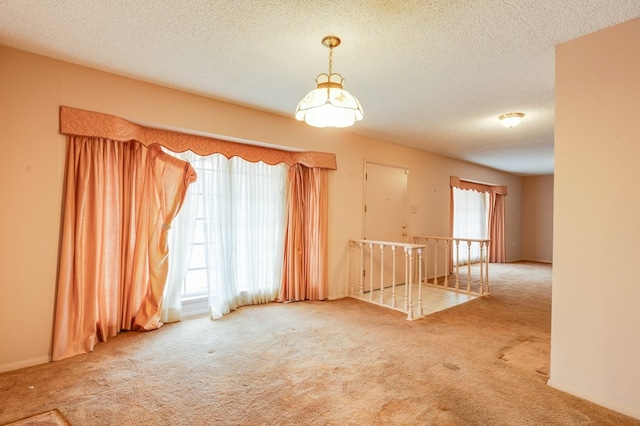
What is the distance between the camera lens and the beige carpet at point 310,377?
175 centimetres

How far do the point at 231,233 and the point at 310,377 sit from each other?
6.51ft

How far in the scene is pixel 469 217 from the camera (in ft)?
23.6

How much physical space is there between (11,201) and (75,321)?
1.03 meters

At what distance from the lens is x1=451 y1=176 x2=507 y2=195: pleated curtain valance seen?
20.4 ft

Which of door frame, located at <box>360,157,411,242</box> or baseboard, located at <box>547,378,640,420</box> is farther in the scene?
door frame, located at <box>360,157,411,242</box>

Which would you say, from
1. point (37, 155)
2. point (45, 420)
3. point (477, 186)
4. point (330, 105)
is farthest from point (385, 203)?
point (45, 420)

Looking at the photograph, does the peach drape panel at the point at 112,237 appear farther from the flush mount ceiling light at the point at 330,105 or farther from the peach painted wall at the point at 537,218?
the peach painted wall at the point at 537,218

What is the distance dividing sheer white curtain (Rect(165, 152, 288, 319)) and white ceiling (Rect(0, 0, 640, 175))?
2.92 ft

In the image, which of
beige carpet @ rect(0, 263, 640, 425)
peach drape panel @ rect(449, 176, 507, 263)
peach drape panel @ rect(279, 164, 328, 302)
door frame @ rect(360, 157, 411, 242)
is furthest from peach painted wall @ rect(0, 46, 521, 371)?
peach drape panel @ rect(449, 176, 507, 263)

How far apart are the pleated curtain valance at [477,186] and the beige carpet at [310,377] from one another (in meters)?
3.46

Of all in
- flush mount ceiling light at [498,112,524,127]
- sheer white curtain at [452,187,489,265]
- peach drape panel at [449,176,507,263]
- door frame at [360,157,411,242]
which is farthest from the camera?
peach drape panel at [449,176,507,263]

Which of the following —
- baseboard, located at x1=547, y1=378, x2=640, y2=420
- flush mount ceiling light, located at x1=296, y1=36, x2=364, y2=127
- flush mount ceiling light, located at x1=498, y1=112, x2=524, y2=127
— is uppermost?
flush mount ceiling light, located at x1=498, y1=112, x2=524, y2=127

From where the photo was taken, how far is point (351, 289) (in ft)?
14.3

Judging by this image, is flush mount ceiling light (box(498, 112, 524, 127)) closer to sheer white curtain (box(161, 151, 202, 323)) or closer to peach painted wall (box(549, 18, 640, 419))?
peach painted wall (box(549, 18, 640, 419))
